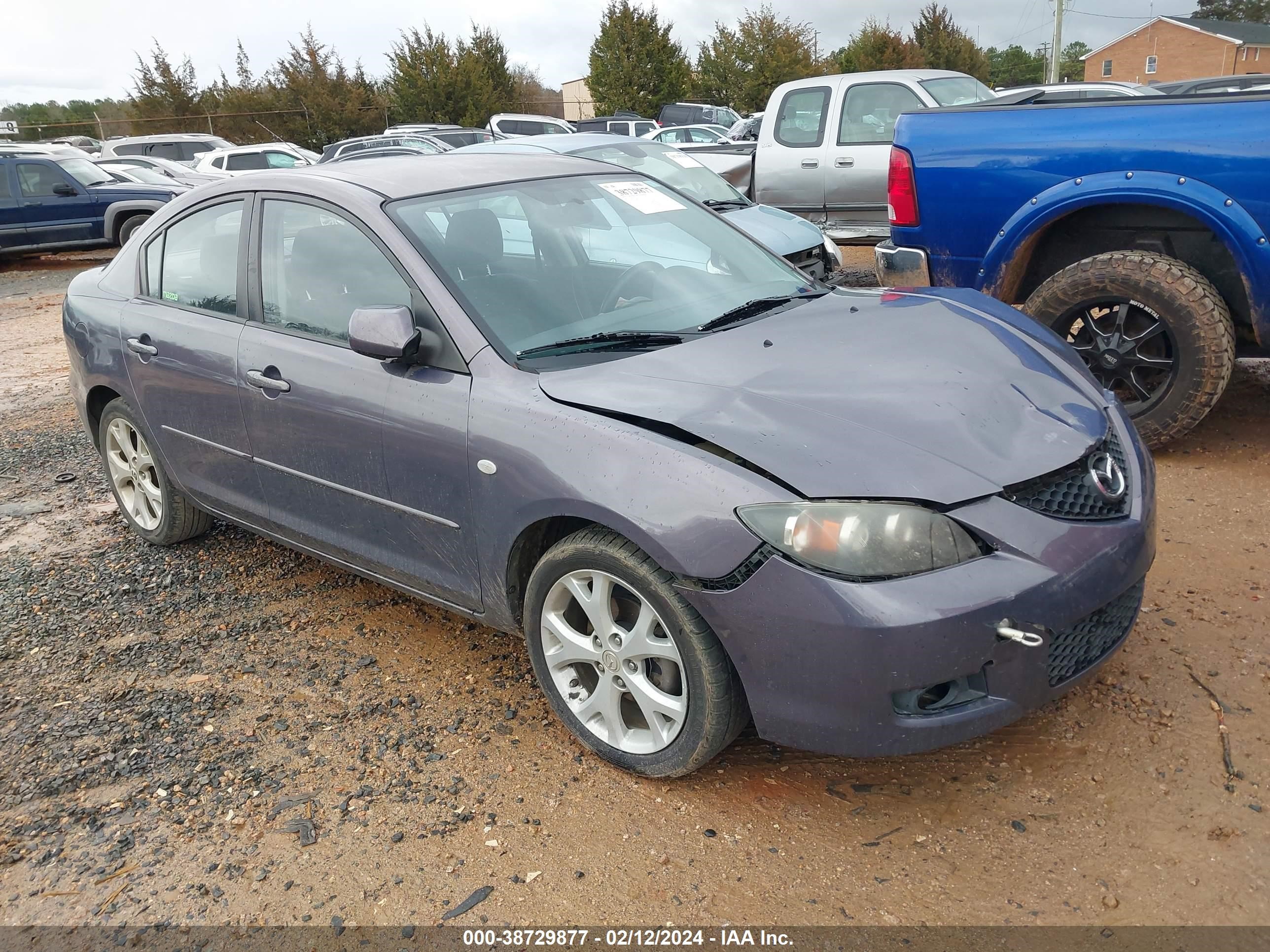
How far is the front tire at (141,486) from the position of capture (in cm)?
450

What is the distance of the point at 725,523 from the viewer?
241 centimetres

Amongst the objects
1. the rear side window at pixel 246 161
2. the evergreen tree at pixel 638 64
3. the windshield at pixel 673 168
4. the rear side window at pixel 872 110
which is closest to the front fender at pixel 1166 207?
the windshield at pixel 673 168

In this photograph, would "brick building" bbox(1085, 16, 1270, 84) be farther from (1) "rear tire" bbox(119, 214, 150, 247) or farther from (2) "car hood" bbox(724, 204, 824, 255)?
(2) "car hood" bbox(724, 204, 824, 255)

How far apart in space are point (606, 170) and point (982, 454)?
7.17 feet

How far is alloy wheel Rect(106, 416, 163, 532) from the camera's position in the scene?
181 inches

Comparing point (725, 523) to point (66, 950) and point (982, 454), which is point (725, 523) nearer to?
point (982, 454)

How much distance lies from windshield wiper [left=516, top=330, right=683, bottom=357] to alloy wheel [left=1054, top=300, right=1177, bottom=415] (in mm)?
2592

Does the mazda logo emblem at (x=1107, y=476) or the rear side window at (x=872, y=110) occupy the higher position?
the rear side window at (x=872, y=110)

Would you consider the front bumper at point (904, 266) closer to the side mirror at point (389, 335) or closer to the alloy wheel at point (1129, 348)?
the alloy wheel at point (1129, 348)

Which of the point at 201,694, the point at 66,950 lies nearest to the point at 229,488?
the point at 201,694

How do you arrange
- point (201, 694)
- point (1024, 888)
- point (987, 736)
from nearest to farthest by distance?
point (1024, 888), point (987, 736), point (201, 694)

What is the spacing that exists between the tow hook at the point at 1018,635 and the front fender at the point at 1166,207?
120 inches

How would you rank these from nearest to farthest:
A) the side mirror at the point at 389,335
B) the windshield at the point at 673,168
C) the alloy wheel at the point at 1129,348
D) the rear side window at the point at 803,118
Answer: the side mirror at the point at 389,335 < the alloy wheel at the point at 1129,348 < the windshield at the point at 673,168 < the rear side window at the point at 803,118

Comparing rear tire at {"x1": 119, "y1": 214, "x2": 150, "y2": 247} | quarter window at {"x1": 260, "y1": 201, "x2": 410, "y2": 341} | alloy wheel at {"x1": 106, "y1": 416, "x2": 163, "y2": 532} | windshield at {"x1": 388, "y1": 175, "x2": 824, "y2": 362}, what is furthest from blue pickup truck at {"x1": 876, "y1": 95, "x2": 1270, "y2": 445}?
rear tire at {"x1": 119, "y1": 214, "x2": 150, "y2": 247}
